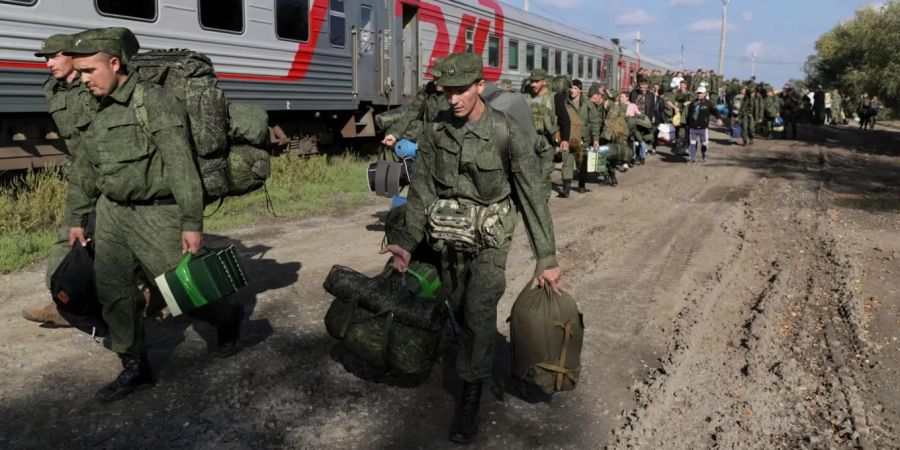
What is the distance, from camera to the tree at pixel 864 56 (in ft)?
89.4

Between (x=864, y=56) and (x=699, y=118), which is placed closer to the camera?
(x=699, y=118)

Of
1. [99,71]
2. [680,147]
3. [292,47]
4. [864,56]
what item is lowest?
[680,147]

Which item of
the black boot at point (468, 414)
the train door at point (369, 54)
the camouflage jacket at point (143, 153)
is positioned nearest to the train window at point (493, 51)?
the train door at point (369, 54)

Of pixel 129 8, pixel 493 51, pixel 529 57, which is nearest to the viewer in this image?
pixel 129 8

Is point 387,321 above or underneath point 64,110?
underneath

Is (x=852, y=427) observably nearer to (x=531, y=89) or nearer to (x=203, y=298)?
(x=203, y=298)

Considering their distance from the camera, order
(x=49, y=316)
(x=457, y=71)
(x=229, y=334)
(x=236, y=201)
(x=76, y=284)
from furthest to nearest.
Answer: (x=236, y=201)
(x=49, y=316)
(x=229, y=334)
(x=76, y=284)
(x=457, y=71)

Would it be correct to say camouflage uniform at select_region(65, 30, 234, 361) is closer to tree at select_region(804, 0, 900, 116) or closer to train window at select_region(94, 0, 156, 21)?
train window at select_region(94, 0, 156, 21)

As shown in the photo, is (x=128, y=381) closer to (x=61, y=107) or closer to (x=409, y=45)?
(x=61, y=107)

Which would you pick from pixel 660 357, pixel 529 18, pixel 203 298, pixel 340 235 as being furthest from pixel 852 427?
pixel 529 18

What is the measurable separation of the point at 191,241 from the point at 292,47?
26.2 ft

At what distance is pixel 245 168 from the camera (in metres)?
3.80

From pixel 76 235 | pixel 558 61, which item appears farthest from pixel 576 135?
pixel 558 61

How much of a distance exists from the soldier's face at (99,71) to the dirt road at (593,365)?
1.59 m
